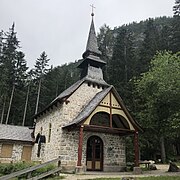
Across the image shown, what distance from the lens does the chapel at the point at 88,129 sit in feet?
46.6

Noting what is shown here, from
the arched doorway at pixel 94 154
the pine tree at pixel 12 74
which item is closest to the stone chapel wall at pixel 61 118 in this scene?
the arched doorway at pixel 94 154

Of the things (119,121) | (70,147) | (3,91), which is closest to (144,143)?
(119,121)

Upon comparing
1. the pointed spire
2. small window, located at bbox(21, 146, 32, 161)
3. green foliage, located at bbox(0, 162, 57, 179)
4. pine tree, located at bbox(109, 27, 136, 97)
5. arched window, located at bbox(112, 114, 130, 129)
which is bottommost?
green foliage, located at bbox(0, 162, 57, 179)

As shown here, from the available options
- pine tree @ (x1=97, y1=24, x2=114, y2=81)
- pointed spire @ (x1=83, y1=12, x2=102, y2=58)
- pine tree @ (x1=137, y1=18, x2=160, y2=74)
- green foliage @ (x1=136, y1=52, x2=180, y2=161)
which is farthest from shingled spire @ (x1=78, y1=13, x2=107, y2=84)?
pine tree @ (x1=97, y1=24, x2=114, y2=81)

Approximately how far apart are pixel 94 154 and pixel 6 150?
311 inches

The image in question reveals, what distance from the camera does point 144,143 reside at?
2502 centimetres

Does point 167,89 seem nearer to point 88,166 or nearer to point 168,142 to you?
point 88,166

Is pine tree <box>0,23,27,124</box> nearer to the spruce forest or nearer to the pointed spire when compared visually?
the spruce forest

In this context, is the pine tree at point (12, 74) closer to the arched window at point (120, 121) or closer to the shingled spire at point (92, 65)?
the shingled spire at point (92, 65)

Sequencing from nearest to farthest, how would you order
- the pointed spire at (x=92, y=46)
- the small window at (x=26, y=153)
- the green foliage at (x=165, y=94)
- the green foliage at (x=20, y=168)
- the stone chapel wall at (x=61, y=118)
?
the green foliage at (x=20, y=168) < the green foliage at (x=165, y=94) < the stone chapel wall at (x=61, y=118) < the small window at (x=26, y=153) < the pointed spire at (x=92, y=46)

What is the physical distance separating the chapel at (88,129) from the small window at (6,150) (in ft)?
7.31

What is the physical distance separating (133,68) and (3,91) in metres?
20.1

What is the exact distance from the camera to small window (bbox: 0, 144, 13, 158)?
59.7 feet

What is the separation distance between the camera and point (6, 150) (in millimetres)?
18375
